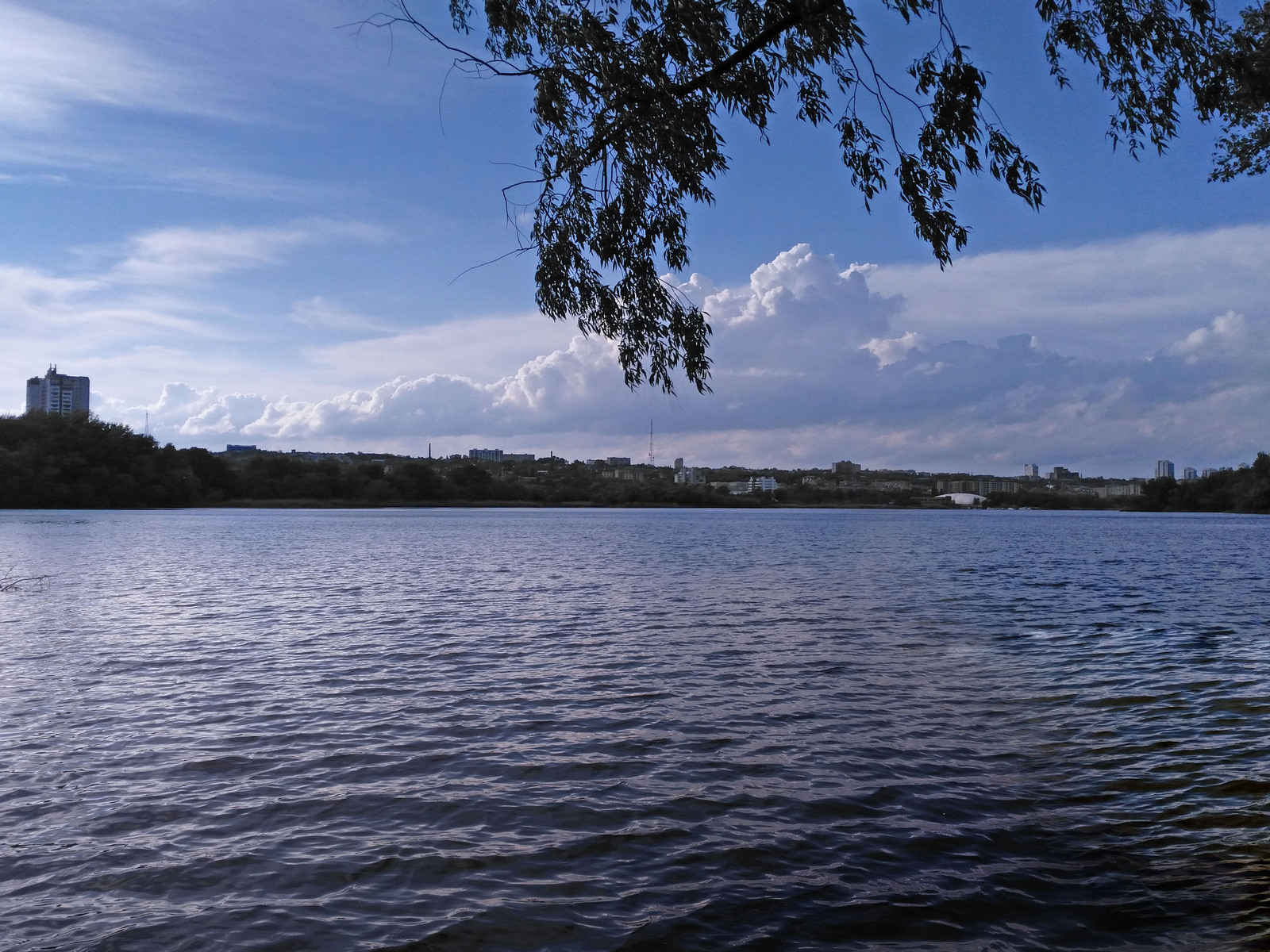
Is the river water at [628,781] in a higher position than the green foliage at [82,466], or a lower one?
lower

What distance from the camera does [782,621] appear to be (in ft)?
81.6

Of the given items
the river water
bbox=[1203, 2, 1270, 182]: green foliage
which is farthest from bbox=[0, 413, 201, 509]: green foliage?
bbox=[1203, 2, 1270, 182]: green foliage

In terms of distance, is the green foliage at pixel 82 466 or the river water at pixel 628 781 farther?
the green foliage at pixel 82 466

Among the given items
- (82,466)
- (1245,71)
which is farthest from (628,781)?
(82,466)

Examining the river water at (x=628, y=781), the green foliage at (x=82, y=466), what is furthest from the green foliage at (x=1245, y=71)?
the green foliage at (x=82, y=466)

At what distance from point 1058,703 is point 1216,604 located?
20.6 m

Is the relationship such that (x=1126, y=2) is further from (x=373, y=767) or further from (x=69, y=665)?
(x=69, y=665)

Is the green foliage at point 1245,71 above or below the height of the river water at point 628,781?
above

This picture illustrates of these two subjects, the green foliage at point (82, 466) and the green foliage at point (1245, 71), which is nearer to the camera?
the green foliage at point (1245, 71)

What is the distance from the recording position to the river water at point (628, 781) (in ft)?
23.3

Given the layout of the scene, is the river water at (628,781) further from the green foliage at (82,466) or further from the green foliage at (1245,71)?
the green foliage at (82,466)

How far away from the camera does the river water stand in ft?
23.3

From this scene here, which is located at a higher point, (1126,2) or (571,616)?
(1126,2)

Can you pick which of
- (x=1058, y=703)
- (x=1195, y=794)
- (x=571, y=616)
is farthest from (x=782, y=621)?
(x=1195, y=794)
